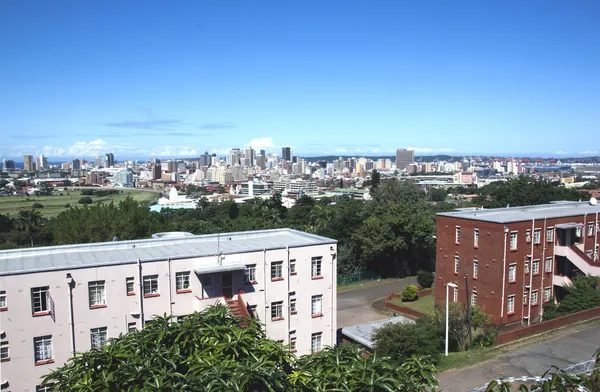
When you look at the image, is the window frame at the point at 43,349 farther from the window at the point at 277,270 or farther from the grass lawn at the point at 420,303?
the grass lawn at the point at 420,303

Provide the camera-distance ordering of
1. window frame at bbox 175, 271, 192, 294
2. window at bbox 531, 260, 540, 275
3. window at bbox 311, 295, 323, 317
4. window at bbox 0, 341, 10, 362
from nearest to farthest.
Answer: window at bbox 0, 341, 10, 362
window frame at bbox 175, 271, 192, 294
window at bbox 311, 295, 323, 317
window at bbox 531, 260, 540, 275

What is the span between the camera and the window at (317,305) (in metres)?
26.3

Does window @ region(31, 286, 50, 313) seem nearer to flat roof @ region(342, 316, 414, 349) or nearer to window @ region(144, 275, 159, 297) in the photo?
window @ region(144, 275, 159, 297)

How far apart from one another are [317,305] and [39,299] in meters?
13.1

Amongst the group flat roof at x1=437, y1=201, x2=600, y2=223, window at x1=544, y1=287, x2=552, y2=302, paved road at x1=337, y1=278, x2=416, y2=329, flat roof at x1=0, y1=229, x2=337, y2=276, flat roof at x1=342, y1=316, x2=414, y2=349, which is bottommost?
paved road at x1=337, y1=278, x2=416, y2=329

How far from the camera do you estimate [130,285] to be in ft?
72.2

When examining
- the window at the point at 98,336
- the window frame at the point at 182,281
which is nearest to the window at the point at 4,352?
the window at the point at 98,336

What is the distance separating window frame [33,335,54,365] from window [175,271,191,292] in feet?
18.0

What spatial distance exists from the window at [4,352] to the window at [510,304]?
91.1 ft

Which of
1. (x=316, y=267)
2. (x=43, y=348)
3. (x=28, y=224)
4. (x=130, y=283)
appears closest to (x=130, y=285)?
(x=130, y=283)

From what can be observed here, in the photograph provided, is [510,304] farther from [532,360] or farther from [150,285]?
[150,285]

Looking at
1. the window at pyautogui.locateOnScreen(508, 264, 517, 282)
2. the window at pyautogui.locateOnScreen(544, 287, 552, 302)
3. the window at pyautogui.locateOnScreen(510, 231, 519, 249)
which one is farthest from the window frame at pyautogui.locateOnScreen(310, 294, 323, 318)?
the window at pyautogui.locateOnScreen(544, 287, 552, 302)

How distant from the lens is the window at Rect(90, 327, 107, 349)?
21.3 meters

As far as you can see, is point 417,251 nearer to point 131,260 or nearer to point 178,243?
point 178,243
